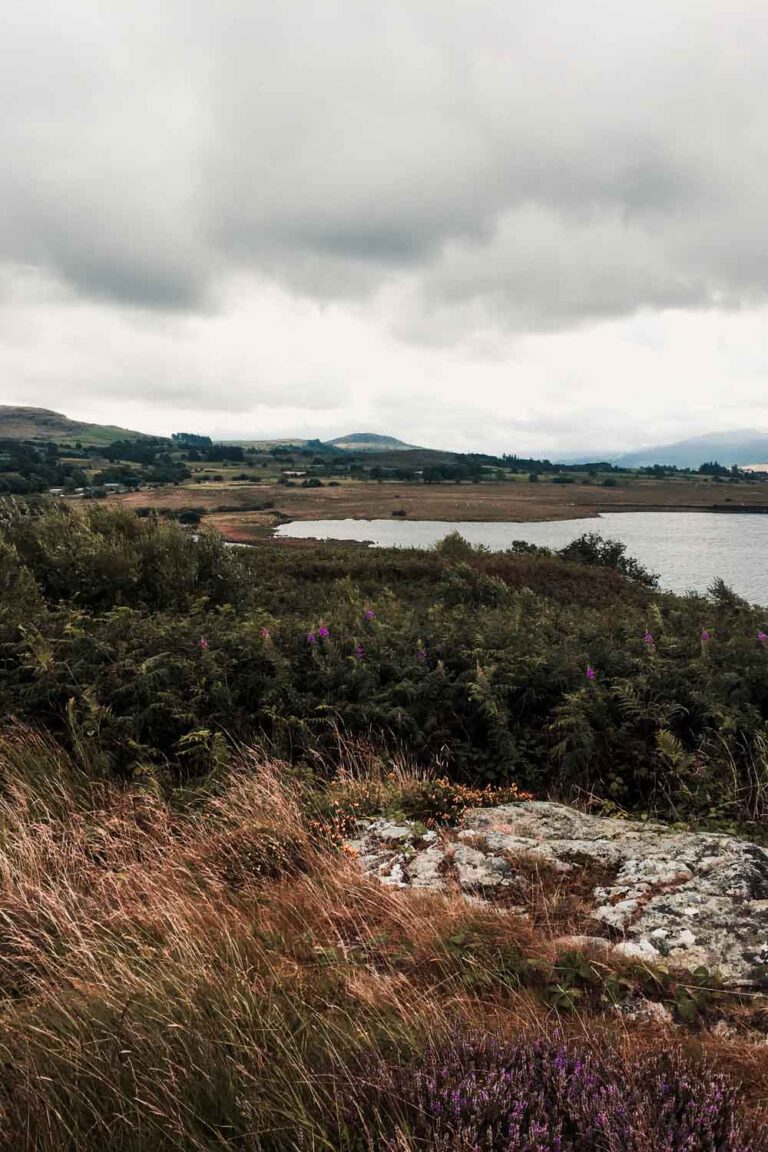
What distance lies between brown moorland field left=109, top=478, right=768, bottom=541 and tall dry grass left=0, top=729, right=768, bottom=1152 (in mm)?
55936

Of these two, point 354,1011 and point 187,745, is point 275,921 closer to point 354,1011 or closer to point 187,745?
point 354,1011

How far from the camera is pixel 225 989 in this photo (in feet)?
8.05

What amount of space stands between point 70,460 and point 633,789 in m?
182

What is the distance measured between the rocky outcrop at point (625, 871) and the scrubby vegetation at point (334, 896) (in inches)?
7.3

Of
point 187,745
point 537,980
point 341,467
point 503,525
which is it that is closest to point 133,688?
point 187,745

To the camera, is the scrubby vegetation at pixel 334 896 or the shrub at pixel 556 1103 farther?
the scrubby vegetation at pixel 334 896

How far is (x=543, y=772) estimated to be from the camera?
18.6 ft

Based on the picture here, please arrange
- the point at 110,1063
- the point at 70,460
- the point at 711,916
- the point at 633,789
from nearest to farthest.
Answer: the point at 110,1063
the point at 711,916
the point at 633,789
the point at 70,460

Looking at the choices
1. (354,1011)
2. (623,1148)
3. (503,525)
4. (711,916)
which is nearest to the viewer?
(623,1148)

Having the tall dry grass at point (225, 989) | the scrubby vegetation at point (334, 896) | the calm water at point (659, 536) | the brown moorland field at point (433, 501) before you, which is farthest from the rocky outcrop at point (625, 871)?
the brown moorland field at point (433, 501)

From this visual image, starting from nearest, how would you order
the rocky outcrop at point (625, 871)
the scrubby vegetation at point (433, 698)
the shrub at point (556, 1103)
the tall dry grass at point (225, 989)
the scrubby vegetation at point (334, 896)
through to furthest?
the shrub at point (556, 1103) → the scrubby vegetation at point (334, 896) → the tall dry grass at point (225, 989) → the rocky outcrop at point (625, 871) → the scrubby vegetation at point (433, 698)

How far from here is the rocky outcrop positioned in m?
2.72

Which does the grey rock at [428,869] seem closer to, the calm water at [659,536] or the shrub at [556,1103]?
the shrub at [556,1103]

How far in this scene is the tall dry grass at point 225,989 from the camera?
2.00 m
